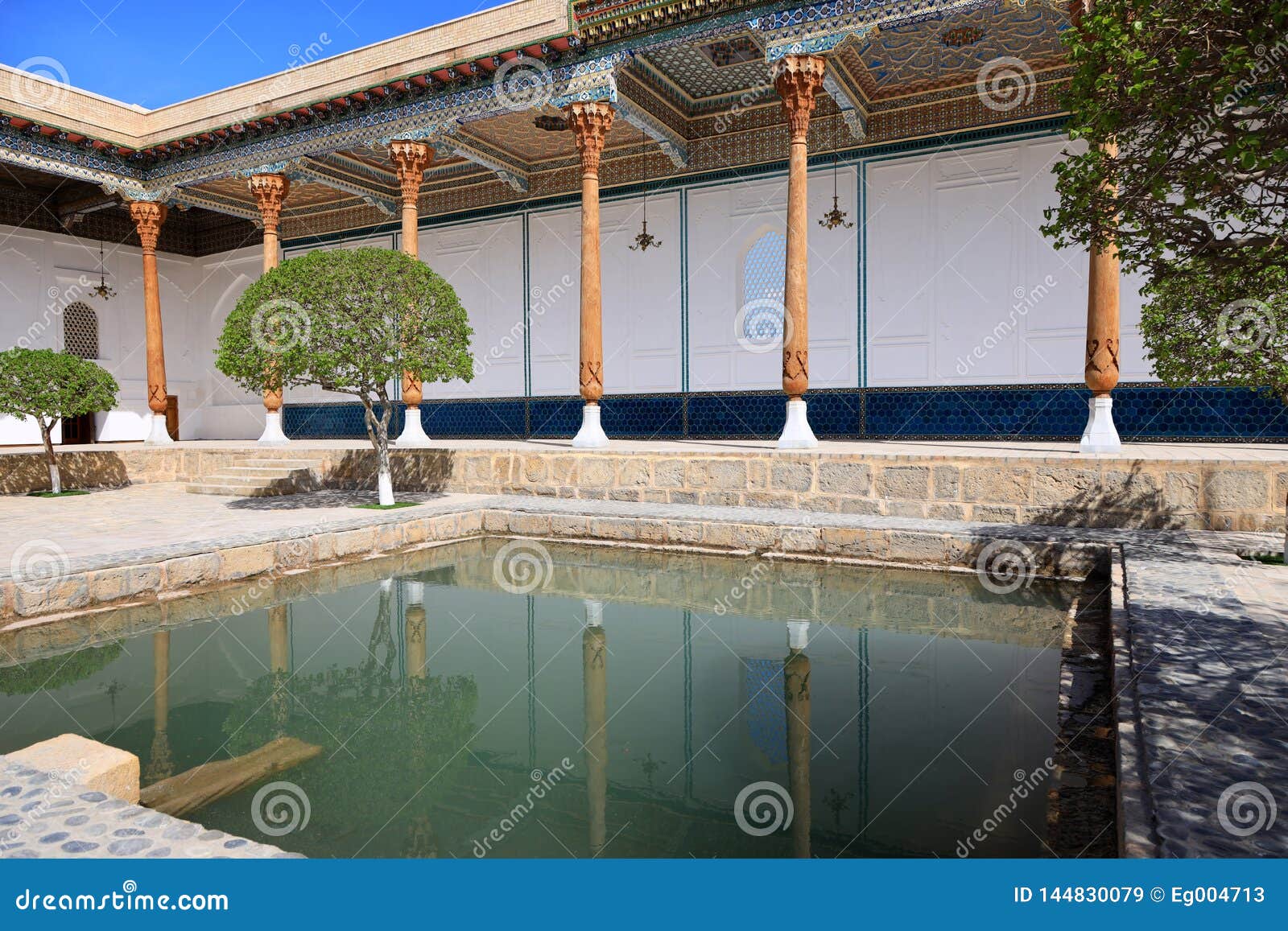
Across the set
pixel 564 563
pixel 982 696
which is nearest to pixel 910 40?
pixel 564 563

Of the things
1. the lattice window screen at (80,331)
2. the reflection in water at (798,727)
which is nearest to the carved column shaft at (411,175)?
the reflection in water at (798,727)

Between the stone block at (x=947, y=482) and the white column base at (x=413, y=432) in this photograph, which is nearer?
the stone block at (x=947, y=482)

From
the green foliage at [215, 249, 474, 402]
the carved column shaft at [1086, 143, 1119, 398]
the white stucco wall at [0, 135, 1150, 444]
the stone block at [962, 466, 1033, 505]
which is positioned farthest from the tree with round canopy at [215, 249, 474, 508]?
the carved column shaft at [1086, 143, 1119, 398]

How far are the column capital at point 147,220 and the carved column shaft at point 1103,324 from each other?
48.6ft

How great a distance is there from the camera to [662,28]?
31.3 ft

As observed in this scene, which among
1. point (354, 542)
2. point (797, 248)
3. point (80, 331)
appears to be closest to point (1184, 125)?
point (797, 248)

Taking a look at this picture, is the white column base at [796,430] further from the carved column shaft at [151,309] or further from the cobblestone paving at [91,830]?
the carved column shaft at [151,309]

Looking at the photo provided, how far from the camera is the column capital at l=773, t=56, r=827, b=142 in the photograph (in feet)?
28.7

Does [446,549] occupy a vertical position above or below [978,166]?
below

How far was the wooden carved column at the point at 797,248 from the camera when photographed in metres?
8.72

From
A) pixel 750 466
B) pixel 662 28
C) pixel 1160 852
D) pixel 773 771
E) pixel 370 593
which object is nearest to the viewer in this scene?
pixel 1160 852

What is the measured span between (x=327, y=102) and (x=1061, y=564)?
1168 cm

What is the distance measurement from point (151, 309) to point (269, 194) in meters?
3.34

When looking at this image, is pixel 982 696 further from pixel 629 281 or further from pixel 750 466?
pixel 629 281
